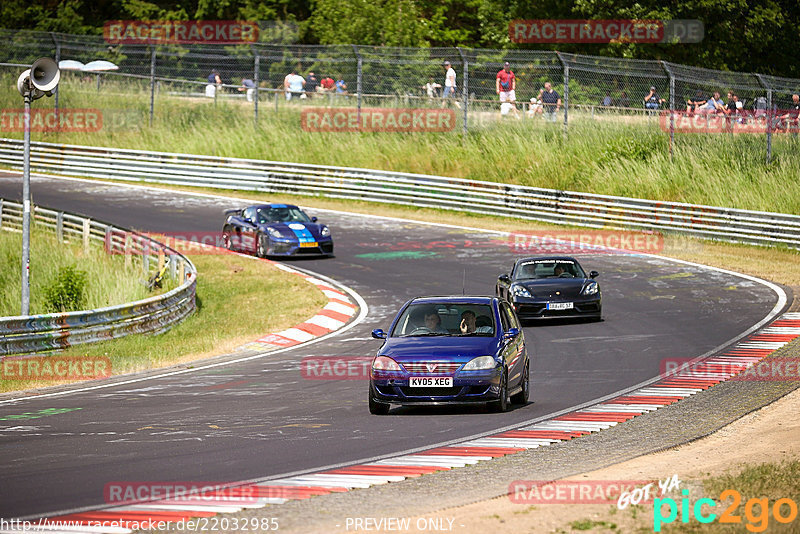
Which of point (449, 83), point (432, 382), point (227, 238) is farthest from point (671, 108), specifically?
point (432, 382)

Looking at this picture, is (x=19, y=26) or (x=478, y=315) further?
(x=19, y=26)

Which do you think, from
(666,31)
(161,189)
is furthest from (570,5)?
(161,189)

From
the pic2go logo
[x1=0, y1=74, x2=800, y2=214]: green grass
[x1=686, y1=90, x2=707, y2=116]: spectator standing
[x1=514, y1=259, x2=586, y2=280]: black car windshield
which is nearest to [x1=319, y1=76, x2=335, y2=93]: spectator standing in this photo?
[x1=0, y1=74, x2=800, y2=214]: green grass

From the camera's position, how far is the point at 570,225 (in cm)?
3231

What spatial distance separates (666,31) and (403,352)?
38322mm

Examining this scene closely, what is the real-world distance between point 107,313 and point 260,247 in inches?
352

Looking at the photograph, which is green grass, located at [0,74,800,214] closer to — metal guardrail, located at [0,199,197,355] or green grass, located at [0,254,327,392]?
green grass, located at [0,254,327,392]

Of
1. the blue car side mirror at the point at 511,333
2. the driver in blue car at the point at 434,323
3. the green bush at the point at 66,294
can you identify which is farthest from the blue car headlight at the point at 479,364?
the green bush at the point at 66,294

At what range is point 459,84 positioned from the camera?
36.0 metres

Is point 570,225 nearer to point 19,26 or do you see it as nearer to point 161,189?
point 161,189

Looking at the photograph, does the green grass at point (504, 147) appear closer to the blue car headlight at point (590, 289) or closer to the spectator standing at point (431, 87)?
the spectator standing at point (431, 87)

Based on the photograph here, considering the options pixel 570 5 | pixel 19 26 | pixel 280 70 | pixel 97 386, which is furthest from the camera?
pixel 19 26

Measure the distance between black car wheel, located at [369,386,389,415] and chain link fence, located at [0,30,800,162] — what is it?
1994 cm

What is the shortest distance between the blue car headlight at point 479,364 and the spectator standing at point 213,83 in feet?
95.8
